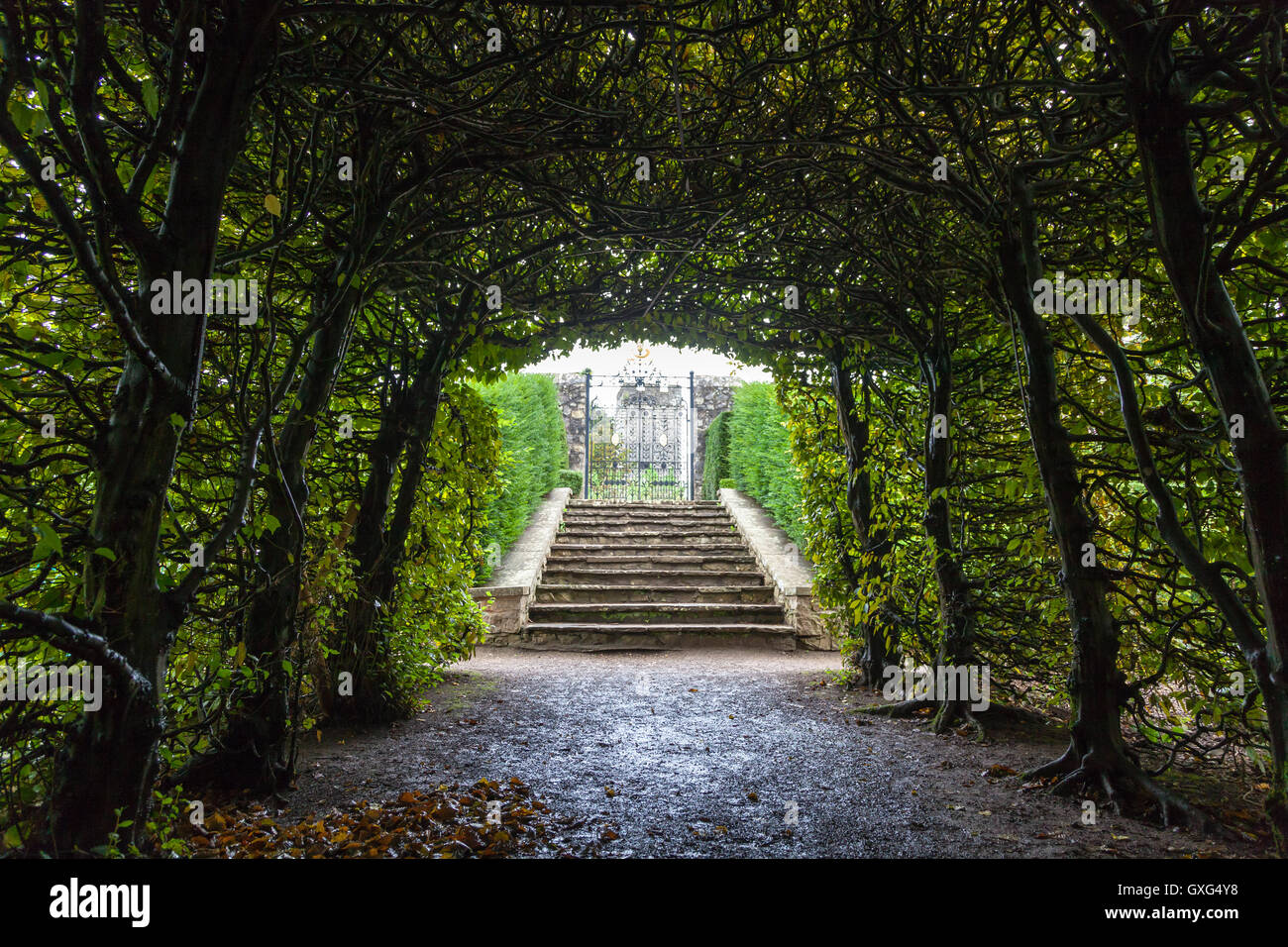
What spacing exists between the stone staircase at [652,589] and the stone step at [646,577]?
13 millimetres

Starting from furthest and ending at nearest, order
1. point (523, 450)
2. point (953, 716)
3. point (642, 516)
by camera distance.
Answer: point (642, 516) < point (523, 450) < point (953, 716)

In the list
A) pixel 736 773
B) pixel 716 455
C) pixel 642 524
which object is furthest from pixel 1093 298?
pixel 716 455

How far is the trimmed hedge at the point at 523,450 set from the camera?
8828mm

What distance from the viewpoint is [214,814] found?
2367mm

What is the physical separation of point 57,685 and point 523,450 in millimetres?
8656

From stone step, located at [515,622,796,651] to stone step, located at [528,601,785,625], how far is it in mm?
247

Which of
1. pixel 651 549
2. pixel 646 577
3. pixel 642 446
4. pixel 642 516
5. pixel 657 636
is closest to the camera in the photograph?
pixel 657 636

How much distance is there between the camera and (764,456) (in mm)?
10844

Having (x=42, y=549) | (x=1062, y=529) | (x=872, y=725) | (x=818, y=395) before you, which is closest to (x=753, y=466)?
(x=818, y=395)

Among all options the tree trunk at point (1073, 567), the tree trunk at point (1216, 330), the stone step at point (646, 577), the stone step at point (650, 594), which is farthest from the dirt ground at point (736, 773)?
the stone step at point (646, 577)
